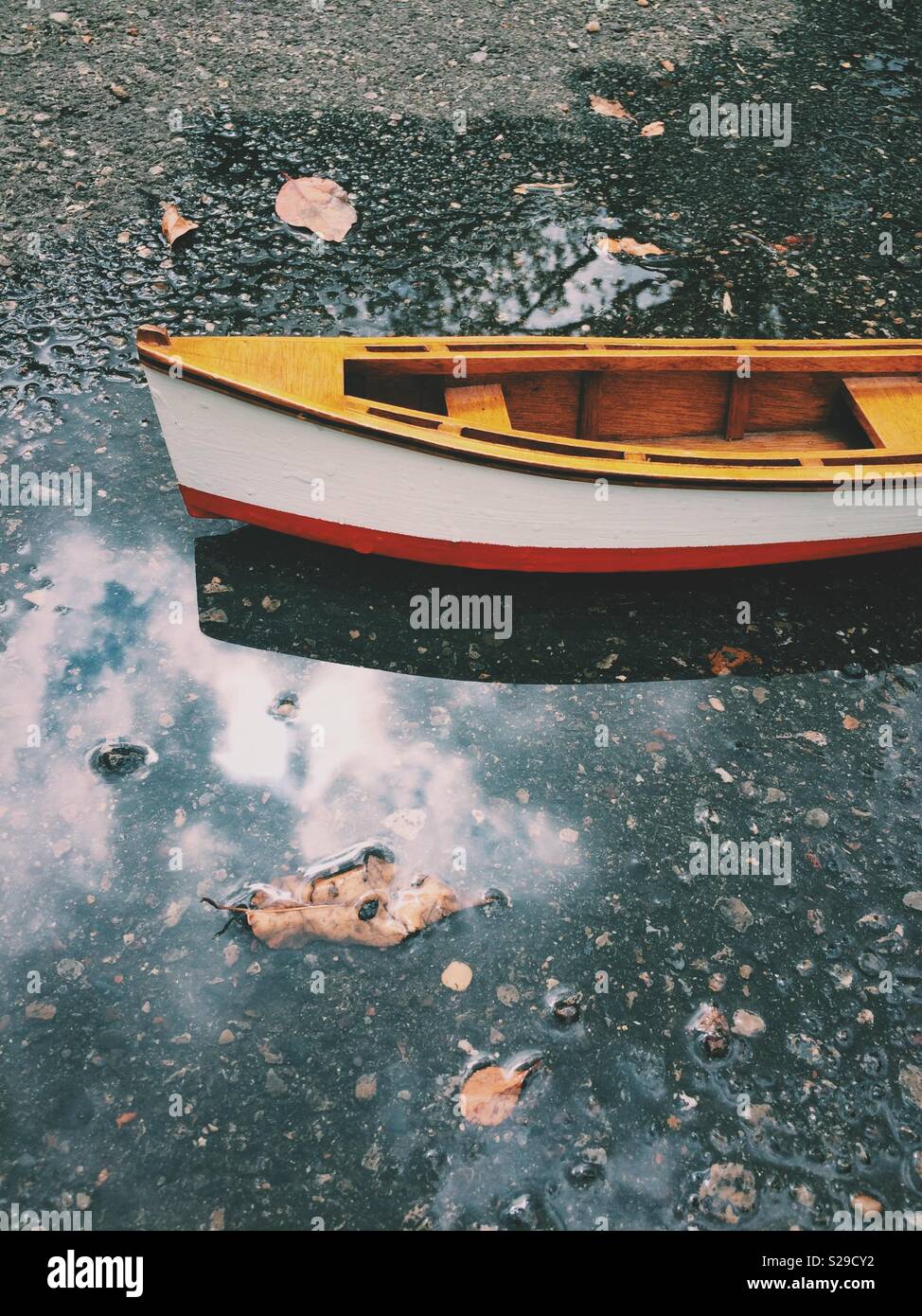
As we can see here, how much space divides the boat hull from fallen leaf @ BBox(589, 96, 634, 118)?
4416mm

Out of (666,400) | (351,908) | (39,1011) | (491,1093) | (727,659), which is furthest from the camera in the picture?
(666,400)

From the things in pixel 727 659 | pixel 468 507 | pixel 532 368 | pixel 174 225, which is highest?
pixel 174 225

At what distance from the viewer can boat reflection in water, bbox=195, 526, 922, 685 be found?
14.0 feet

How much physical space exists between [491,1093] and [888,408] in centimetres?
349

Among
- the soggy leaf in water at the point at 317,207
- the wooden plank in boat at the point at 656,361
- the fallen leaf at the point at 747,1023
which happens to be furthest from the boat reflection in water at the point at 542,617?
the soggy leaf in water at the point at 317,207

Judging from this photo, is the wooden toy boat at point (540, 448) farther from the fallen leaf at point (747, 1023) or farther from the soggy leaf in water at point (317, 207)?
the soggy leaf in water at point (317, 207)

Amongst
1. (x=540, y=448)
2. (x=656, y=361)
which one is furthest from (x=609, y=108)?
(x=540, y=448)

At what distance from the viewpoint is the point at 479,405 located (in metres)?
4.25

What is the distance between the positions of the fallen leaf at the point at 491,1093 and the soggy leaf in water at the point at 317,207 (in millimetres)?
4967

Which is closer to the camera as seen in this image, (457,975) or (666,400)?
(457,975)

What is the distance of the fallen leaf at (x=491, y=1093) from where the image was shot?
3.03m

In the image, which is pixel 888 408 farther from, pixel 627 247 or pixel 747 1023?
pixel 747 1023
